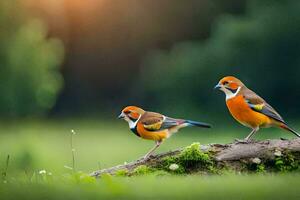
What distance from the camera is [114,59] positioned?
17.2 metres

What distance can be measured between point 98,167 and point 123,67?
408 inches

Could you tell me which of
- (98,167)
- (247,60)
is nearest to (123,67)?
(247,60)

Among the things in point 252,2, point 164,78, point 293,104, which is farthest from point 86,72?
point 293,104

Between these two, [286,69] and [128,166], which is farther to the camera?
[286,69]

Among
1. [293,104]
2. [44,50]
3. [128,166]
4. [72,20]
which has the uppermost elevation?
[72,20]

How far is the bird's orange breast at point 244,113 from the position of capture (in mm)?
5941

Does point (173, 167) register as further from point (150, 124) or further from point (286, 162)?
point (286, 162)

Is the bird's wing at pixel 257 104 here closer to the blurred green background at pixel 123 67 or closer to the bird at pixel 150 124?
the bird at pixel 150 124

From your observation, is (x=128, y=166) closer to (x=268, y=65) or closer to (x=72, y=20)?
(x=268, y=65)

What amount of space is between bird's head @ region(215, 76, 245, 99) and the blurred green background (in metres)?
5.79

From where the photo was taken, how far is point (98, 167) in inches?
266

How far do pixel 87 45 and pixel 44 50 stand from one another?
10.7ft

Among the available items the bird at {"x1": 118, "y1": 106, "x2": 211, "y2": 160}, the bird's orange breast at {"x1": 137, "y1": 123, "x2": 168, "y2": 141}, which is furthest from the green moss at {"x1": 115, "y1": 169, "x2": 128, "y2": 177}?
the bird's orange breast at {"x1": 137, "y1": 123, "x2": 168, "y2": 141}

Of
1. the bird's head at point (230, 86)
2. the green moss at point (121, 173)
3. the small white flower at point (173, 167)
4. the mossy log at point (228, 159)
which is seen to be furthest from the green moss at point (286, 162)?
the green moss at point (121, 173)
